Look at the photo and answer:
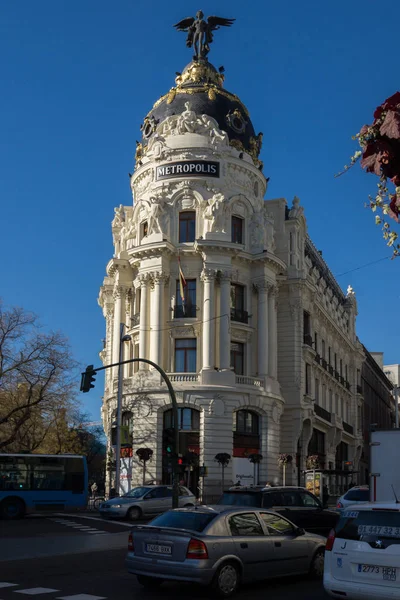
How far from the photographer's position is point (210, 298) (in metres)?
49.7

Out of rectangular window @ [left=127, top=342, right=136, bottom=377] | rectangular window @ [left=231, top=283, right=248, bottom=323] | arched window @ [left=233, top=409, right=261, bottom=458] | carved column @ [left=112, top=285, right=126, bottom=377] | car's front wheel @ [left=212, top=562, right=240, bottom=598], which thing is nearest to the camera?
car's front wheel @ [left=212, top=562, right=240, bottom=598]

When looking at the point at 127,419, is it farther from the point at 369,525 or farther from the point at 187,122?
the point at 369,525

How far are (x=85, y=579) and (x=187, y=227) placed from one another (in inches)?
1521

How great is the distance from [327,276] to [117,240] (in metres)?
23.2

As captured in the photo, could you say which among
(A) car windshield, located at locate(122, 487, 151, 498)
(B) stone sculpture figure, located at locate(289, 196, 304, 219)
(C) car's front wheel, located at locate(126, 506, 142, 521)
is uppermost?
(B) stone sculpture figure, located at locate(289, 196, 304, 219)

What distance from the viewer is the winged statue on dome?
59156 millimetres

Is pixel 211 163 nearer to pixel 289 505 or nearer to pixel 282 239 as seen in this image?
pixel 282 239

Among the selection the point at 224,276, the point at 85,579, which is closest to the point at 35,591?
the point at 85,579

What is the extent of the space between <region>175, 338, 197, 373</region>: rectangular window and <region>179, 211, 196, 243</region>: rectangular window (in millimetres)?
6696

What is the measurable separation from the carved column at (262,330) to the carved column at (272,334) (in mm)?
543

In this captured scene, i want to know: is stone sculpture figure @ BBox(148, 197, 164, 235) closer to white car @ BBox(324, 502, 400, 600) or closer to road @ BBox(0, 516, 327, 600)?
road @ BBox(0, 516, 327, 600)

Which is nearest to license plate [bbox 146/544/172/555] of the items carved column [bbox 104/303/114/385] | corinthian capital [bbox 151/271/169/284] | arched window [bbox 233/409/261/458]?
arched window [bbox 233/409/261/458]

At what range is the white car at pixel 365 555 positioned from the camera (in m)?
10.4

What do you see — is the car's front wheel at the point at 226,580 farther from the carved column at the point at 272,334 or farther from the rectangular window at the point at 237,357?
the carved column at the point at 272,334
